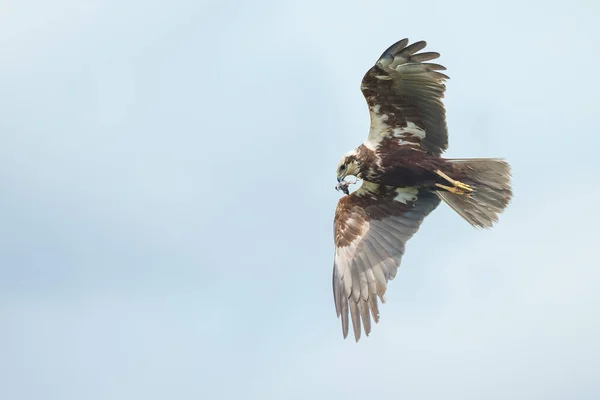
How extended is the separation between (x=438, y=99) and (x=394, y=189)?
1949mm

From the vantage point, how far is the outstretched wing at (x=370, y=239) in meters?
15.1

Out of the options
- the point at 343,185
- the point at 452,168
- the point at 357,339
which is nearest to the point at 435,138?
the point at 452,168

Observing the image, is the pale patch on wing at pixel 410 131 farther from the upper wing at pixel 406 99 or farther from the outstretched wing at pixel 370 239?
the outstretched wing at pixel 370 239

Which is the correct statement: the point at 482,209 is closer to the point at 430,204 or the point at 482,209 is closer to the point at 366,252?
the point at 430,204

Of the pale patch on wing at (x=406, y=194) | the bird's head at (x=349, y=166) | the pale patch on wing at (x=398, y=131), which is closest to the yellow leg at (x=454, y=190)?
the pale patch on wing at (x=398, y=131)

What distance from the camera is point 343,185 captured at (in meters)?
15.6

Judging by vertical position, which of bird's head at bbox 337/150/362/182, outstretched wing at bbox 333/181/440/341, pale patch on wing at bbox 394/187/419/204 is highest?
bird's head at bbox 337/150/362/182

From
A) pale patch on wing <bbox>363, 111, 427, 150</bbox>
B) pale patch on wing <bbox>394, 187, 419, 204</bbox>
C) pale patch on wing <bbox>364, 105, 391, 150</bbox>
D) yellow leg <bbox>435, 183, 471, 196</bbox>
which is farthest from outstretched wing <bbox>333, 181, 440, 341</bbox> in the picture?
pale patch on wing <bbox>363, 111, 427, 150</bbox>

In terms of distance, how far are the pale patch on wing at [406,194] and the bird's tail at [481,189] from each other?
0.67m

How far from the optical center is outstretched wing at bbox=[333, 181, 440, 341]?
1509 centimetres

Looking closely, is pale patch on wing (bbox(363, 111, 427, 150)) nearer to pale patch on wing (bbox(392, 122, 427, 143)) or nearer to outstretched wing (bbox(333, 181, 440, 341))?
pale patch on wing (bbox(392, 122, 427, 143))

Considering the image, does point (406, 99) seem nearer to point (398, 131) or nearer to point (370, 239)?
point (398, 131)

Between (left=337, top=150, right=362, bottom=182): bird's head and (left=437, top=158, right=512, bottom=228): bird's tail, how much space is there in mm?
1310

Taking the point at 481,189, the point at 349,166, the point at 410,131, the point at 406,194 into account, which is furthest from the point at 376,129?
the point at 481,189
